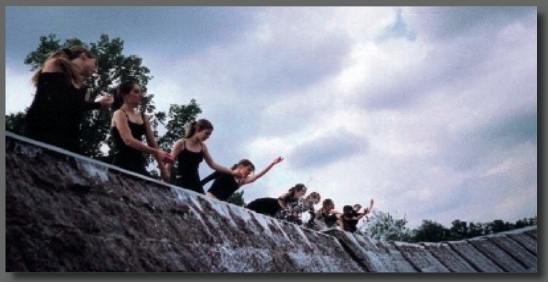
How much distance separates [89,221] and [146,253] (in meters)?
0.22

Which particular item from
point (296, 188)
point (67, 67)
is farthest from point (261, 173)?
point (67, 67)

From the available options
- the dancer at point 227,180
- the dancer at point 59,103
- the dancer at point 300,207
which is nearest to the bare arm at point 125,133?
the dancer at point 59,103

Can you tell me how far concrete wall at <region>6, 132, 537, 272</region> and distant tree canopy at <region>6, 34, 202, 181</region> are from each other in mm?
823

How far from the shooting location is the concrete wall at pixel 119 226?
1.38 metres

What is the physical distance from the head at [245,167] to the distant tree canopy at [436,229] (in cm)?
104

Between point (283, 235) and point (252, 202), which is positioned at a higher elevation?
point (252, 202)

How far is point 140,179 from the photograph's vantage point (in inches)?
71.9

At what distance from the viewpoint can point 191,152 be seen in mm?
3082

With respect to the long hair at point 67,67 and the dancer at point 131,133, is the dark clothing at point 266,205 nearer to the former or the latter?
the dancer at point 131,133

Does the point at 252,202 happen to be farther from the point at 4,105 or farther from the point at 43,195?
the point at 43,195

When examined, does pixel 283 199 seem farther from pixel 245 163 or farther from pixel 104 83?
pixel 104 83

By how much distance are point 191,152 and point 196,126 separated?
16 cm

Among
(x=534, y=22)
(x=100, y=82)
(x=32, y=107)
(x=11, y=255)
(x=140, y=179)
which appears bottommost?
(x=11, y=255)

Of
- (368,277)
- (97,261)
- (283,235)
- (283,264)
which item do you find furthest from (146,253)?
(368,277)
